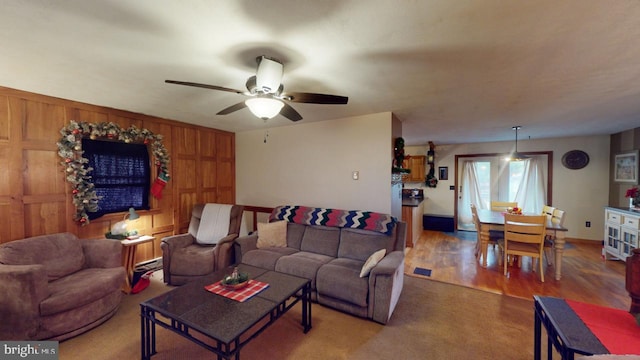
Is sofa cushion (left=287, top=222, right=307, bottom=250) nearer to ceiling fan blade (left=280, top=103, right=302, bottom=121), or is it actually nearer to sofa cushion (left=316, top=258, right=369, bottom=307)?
sofa cushion (left=316, top=258, right=369, bottom=307)

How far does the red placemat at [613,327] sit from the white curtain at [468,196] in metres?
5.25

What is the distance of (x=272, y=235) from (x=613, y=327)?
3147 mm

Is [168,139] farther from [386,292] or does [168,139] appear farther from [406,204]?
[406,204]

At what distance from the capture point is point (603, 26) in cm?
143

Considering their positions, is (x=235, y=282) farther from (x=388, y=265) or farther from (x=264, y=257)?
(x=388, y=265)

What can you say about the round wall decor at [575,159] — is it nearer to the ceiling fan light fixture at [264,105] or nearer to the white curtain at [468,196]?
the white curtain at [468,196]

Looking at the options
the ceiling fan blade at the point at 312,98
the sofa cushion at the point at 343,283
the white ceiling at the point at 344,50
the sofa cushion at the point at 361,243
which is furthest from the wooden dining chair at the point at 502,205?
the ceiling fan blade at the point at 312,98

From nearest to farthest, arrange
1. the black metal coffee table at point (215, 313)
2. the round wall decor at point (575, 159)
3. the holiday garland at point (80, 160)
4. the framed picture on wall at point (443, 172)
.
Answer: the black metal coffee table at point (215, 313) → the holiday garland at point (80, 160) → the round wall decor at point (575, 159) → the framed picture on wall at point (443, 172)

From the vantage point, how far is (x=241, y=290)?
83.0 inches

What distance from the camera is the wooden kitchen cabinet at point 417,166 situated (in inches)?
262

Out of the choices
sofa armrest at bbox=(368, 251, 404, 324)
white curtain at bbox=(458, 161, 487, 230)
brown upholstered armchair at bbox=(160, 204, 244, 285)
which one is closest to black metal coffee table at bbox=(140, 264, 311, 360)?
sofa armrest at bbox=(368, 251, 404, 324)

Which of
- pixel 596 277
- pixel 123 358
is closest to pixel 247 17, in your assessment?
pixel 123 358

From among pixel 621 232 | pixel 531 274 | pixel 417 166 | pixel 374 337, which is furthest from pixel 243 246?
pixel 621 232

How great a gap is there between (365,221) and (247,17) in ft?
8.54
